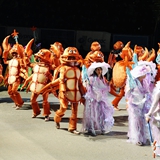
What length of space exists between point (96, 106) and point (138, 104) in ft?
3.47

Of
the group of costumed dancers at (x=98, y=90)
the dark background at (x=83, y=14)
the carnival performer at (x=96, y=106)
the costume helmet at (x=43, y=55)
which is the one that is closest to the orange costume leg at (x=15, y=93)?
the group of costumed dancers at (x=98, y=90)

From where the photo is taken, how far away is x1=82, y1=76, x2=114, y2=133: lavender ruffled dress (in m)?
8.15

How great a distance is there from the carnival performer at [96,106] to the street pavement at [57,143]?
216mm

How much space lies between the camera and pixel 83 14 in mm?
21734

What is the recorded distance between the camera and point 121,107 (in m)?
11.5

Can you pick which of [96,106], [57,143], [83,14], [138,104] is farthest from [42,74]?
[83,14]

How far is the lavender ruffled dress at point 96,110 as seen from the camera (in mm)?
8148

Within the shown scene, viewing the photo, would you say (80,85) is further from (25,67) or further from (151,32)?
(151,32)

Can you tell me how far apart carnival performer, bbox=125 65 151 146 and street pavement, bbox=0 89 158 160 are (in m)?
0.21

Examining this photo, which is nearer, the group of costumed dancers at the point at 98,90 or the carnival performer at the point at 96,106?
the group of costumed dancers at the point at 98,90

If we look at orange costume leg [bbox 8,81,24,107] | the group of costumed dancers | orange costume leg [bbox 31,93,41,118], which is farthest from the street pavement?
orange costume leg [bbox 8,81,24,107]

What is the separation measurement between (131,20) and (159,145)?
54.7 ft

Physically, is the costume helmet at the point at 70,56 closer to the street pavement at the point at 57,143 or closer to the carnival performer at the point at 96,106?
the carnival performer at the point at 96,106

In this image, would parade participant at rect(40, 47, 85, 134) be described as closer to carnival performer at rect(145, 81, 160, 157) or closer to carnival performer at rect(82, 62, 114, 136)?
carnival performer at rect(82, 62, 114, 136)
